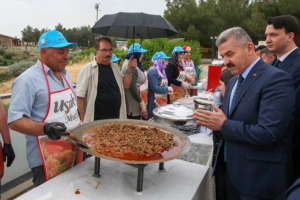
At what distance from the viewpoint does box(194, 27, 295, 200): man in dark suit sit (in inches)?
60.6

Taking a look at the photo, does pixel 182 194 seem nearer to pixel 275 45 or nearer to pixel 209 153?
pixel 209 153

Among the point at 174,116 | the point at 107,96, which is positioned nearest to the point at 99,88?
the point at 107,96

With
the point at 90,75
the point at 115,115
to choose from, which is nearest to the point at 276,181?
the point at 115,115

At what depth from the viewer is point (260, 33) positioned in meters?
26.0

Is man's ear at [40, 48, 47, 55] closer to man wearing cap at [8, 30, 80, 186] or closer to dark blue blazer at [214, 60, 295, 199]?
man wearing cap at [8, 30, 80, 186]

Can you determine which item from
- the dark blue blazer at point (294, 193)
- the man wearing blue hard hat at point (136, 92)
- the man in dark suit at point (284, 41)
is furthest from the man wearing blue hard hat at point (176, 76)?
the dark blue blazer at point (294, 193)

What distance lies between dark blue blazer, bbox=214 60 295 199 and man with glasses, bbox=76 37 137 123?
178cm

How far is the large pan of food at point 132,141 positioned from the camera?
1577mm

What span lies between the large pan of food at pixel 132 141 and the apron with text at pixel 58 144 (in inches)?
7.4

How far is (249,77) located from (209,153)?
109cm

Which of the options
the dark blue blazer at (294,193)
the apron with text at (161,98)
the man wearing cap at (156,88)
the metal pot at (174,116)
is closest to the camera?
the dark blue blazer at (294,193)

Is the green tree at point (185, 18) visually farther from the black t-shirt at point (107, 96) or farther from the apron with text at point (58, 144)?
the apron with text at point (58, 144)

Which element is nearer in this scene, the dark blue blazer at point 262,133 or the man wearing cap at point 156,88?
the dark blue blazer at point 262,133

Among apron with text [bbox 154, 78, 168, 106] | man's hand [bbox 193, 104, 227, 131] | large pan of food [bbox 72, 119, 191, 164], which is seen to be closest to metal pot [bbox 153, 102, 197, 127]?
large pan of food [bbox 72, 119, 191, 164]
